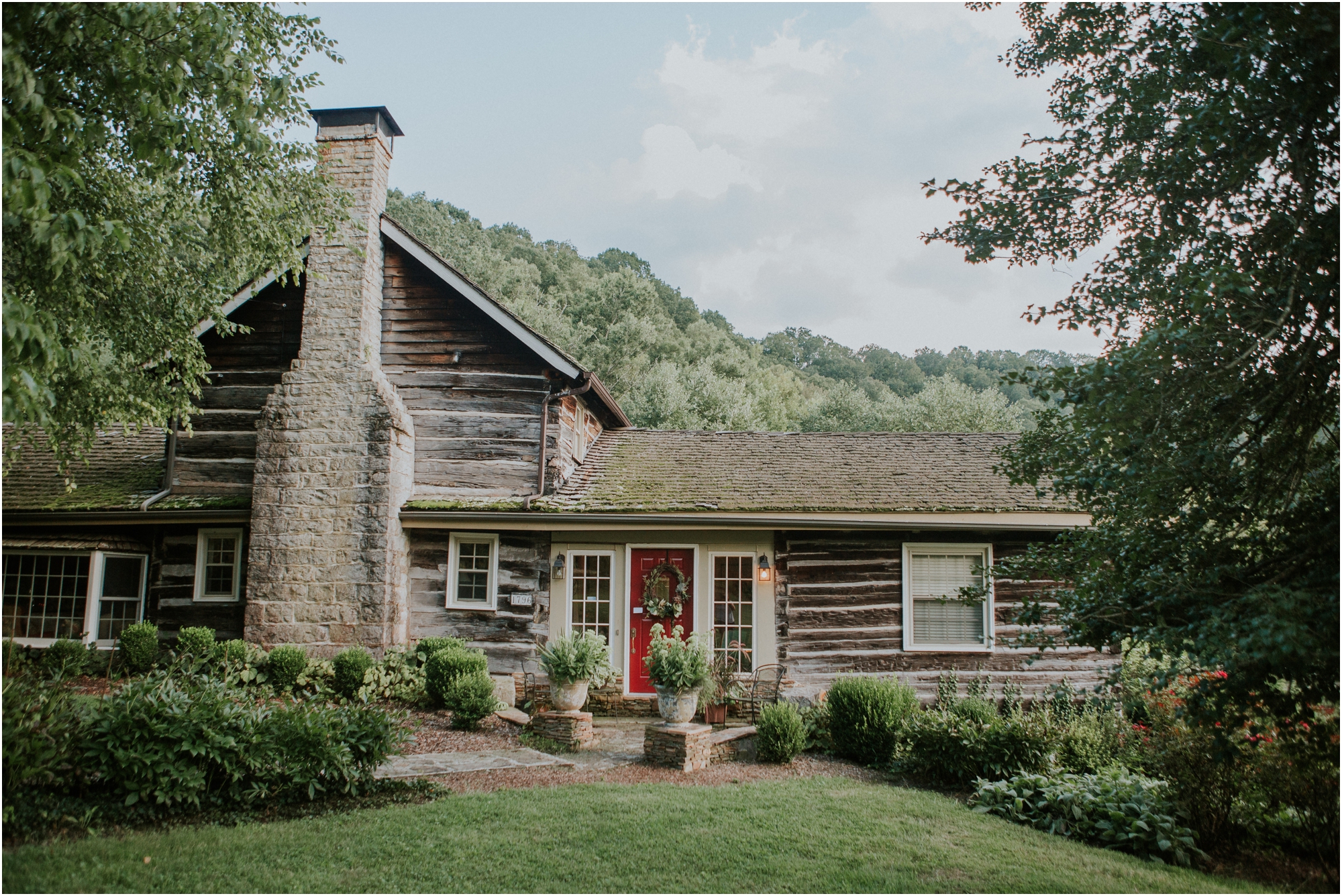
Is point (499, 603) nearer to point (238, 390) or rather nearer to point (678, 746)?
point (678, 746)

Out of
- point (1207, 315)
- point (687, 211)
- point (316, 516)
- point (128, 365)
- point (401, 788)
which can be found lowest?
point (401, 788)

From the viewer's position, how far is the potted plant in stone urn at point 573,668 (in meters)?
9.30

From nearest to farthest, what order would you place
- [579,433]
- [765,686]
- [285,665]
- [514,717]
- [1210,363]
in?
1. [1210,363]
2. [514,717]
3. [285,665]
4. [765,686]
5. [579,433]

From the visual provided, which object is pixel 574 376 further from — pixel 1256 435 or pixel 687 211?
pixel 687 211

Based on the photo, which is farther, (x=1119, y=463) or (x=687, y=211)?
(x=687, y=211)

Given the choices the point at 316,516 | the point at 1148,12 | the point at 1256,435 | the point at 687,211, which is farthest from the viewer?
the point at 687,211

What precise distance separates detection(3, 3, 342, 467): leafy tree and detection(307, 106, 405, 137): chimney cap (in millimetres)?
3832

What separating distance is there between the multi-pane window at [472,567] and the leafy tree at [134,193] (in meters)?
4.44

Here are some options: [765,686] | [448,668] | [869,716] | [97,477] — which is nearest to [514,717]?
[448,668]

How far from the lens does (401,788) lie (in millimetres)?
6949

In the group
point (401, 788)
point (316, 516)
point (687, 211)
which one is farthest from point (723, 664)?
point (687, 211)

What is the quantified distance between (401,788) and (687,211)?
44.6 m

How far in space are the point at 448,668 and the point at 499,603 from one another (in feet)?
6.25

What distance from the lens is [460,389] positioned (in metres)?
12.9
